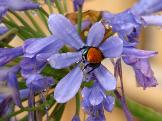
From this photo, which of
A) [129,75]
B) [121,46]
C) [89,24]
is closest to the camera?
[121,46]

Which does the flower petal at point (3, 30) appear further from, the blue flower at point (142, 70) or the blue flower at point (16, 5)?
the blue flower at point (142, 70)

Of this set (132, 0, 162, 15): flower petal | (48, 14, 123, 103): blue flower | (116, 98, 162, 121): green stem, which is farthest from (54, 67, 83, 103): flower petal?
(116, 98, 162, 121): green stem

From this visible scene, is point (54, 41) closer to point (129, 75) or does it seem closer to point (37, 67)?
point (37, 67)

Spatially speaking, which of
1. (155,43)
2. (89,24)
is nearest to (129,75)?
(155,43)

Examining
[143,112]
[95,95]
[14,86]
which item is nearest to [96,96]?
[95,95]

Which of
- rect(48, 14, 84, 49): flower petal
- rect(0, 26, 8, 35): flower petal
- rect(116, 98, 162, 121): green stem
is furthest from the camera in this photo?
rect(116, 98, 162, 121): green stem

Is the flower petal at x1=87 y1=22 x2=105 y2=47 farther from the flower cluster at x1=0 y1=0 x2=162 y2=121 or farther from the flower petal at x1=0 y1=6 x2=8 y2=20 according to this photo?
the flower petal at x1=0 y1=6 x2=8 y2=20
